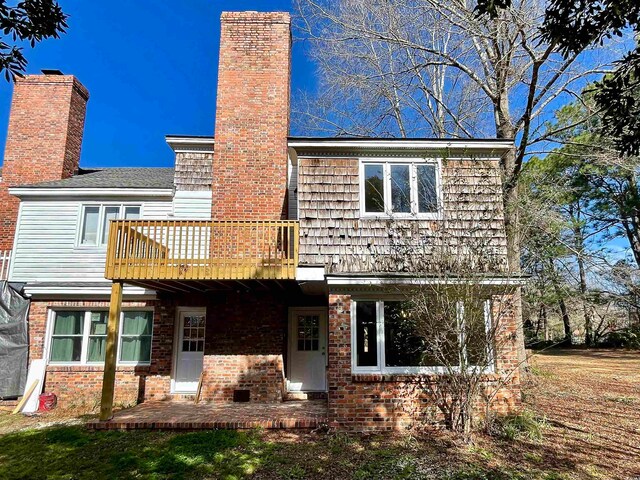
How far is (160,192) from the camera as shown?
11117 millimetres

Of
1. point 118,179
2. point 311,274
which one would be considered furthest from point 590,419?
point 118,179

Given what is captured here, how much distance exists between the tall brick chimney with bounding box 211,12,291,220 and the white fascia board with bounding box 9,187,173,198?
165 centimetres

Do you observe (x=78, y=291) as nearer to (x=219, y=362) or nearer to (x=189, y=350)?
(x=189, y=350)

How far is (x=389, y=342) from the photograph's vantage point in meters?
8.23

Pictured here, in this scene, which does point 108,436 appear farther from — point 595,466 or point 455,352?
point 595,466

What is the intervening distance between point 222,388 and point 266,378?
1.05 metres

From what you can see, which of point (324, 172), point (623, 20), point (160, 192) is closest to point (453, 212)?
point (324, 172)

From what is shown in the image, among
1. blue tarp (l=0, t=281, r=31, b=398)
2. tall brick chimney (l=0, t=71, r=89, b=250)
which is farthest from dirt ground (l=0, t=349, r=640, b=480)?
tall brick chimney (l=0, t=71, r=89, b=250)

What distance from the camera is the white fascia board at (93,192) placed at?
435 inches

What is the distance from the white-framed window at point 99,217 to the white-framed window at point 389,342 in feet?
21.8

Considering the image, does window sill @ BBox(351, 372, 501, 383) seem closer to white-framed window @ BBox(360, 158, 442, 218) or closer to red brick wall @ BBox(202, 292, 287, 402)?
red brick wall @ BBox(202, 292, 287, 402)

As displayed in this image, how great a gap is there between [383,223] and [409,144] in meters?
1.78

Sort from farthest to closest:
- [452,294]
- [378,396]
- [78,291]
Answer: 1. [78,291]
2. [378,396]
3. [452,294]

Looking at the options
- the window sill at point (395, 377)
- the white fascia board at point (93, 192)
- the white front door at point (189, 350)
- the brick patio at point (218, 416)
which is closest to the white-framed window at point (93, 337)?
the white front door at point (189, 350)
